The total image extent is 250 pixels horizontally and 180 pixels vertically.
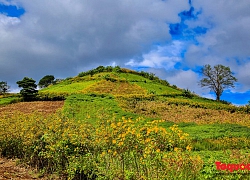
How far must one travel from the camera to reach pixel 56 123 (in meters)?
8.48

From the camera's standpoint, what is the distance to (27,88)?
28.4 m

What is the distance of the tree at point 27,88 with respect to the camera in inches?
1116

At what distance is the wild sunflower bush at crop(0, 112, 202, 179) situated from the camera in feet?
18.3

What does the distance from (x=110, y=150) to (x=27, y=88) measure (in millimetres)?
24653

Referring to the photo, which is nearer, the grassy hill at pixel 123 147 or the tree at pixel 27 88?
the grassy hill at pixel 123 147

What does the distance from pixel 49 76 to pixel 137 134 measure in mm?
70817

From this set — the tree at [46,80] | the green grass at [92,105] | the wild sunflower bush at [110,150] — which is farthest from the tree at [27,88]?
the tree at [46,80]

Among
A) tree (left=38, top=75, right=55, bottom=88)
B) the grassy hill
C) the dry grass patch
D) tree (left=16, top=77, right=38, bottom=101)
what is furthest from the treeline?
tree (left=38, top=75, right=55, bottom=88)

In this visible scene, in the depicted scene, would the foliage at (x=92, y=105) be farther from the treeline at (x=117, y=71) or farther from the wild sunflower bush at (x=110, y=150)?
the treeline at (x=117, y=71)

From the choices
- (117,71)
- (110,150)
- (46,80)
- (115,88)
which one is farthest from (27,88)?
(46,80)

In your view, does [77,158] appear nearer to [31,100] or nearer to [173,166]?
[173,166]

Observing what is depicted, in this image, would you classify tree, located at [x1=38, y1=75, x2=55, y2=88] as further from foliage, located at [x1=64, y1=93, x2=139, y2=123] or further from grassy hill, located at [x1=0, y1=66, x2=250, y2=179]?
grassy hill, located at [x1=0, y1=66, x2=250, y2=179]

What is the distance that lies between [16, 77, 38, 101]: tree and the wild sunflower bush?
64.2ft

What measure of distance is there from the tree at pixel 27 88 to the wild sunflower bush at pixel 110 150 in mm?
19564
